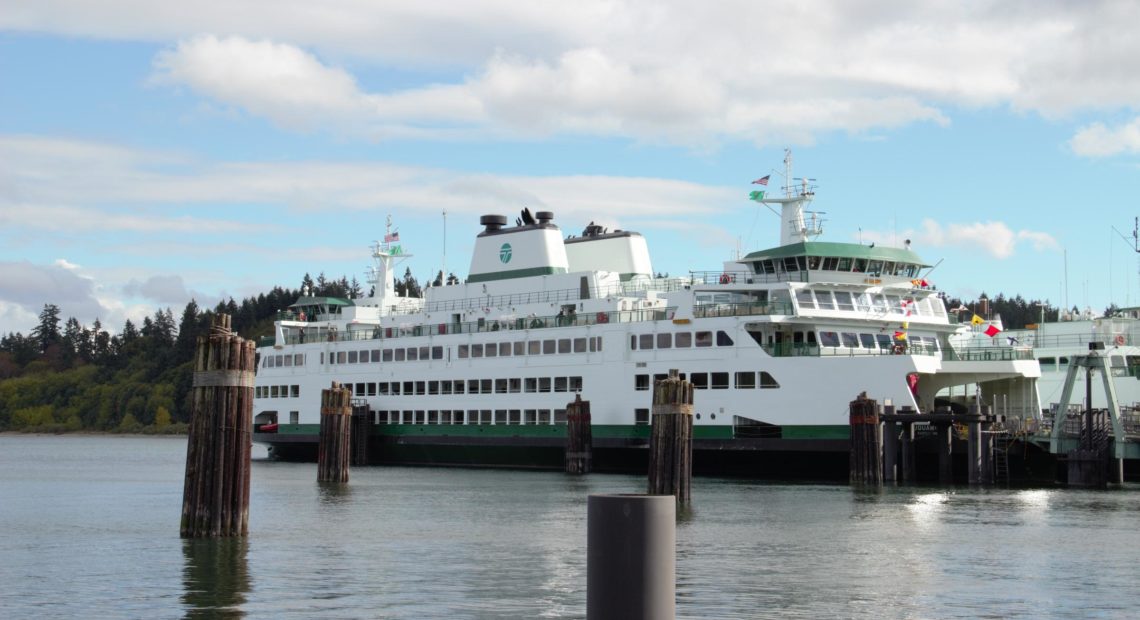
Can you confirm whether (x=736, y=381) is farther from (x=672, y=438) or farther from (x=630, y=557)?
(x=630, y=557)

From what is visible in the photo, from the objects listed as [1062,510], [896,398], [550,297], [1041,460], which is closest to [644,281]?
[550,297]

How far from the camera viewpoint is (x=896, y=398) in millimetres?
43594

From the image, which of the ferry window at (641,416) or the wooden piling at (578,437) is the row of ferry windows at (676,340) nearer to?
the ferry window at (641,416)

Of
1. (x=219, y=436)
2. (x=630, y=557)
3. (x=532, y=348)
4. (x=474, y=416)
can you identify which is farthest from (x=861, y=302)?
(x=630, y=557)

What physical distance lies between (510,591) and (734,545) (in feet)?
24.0

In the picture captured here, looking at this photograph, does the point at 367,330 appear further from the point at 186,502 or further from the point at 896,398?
the point at 186,502

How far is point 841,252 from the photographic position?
156ft

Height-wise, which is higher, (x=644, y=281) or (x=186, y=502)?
(x=644, y=281)

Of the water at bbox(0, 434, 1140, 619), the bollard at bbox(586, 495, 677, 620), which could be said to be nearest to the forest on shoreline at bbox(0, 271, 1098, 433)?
the water at bbox(0, 434, 1140, 619)

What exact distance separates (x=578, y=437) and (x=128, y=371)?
120953 mm

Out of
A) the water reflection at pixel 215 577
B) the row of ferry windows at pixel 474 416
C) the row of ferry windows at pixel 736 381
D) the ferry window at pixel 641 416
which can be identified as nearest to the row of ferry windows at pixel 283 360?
the row of ferry windows at pixel 474 416

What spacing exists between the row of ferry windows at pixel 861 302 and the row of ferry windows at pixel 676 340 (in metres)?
2.92

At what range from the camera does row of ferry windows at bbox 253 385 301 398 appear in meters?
62.9

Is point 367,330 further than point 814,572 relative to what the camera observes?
Yes
